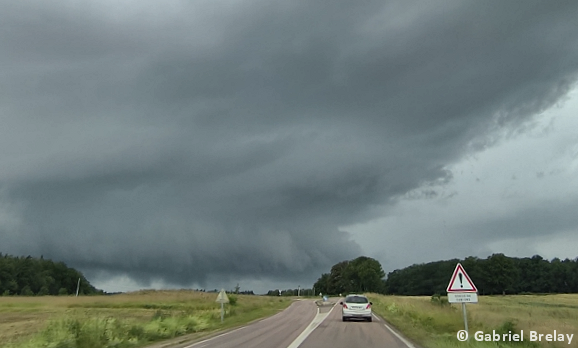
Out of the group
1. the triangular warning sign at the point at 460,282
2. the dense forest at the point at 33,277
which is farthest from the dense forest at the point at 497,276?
the triangular warning sign at the point at 460,282

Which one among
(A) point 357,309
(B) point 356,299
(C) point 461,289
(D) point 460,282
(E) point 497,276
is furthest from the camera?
(E) point 497,276

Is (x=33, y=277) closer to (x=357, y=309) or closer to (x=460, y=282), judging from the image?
(x=357, y=309)

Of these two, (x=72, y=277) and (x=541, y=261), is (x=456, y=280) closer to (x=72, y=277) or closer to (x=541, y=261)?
(x=541, y=261)

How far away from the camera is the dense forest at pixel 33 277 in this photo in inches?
6378

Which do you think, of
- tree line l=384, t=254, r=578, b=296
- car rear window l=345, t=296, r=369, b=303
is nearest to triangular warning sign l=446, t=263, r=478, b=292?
car rear window l=345, t=296, r=369, b=303

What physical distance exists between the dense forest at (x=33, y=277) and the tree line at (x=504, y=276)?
123m

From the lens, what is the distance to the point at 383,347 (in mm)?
17359

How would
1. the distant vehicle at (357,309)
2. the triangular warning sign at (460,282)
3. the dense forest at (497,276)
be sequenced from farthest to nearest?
the dense forest at (497,276) → the distant vehicle at (357,309) → the triangular warning sign at (460,282)

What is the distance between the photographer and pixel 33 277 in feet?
565

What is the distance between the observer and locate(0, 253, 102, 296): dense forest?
531 feet

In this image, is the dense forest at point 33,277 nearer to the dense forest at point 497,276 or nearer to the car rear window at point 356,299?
the dense forest at point 497,276

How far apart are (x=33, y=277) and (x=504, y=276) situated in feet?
519

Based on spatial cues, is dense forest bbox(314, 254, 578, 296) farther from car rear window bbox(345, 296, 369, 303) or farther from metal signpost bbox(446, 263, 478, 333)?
metal signpost bbox(446, 263, 478, 333)

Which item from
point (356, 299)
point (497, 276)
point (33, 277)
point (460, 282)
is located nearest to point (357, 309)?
point (356, 299)
